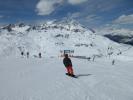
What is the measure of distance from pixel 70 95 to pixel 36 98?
2067mm

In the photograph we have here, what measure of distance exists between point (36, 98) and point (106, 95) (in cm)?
416

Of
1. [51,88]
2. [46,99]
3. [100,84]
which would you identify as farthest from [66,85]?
[46,99]

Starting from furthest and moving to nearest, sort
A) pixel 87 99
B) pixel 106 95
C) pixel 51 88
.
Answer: pixel 51 88, pixel 106 95, pixel 87 99

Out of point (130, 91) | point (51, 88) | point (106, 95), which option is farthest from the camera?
point (51, 88)

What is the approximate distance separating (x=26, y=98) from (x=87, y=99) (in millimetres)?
3533

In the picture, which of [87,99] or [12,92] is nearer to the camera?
[87,99]

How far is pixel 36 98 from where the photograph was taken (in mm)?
13008

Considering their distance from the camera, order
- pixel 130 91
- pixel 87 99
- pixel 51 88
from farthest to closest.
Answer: pixel 51 88 → pixel 130 91 → pixel 87 99

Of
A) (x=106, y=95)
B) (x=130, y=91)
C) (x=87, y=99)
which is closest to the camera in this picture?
(x=87, y=99)

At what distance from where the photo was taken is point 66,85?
1664cm

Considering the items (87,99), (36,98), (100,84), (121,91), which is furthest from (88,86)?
(36,98)

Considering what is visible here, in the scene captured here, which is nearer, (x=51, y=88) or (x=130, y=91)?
(x=130, y=91)

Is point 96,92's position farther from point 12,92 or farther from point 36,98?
point 12,92

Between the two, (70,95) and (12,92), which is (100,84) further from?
(12,92)
